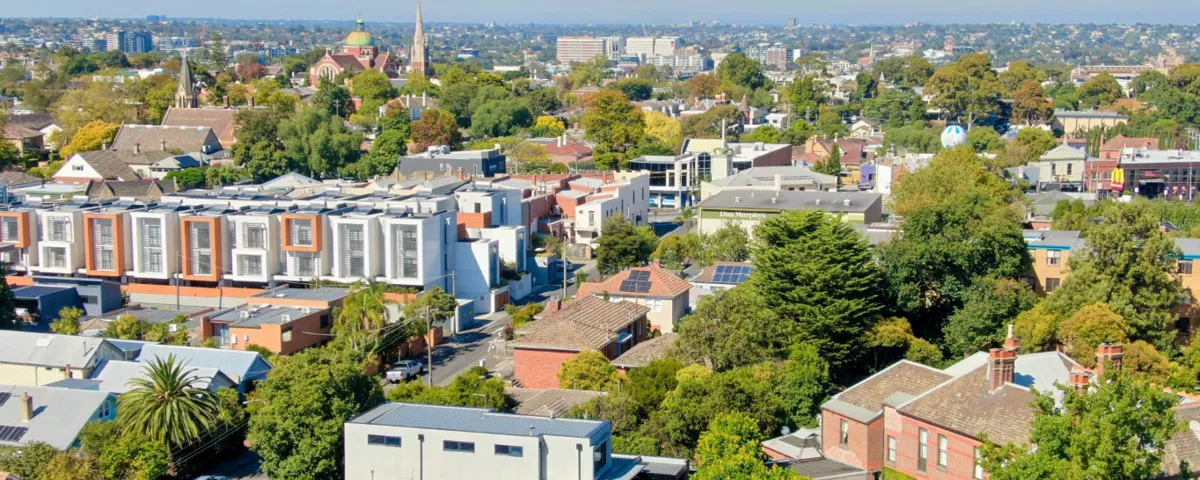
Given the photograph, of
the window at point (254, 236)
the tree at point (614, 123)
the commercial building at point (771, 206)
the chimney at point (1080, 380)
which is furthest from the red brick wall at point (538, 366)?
the tree at point (614, 123)

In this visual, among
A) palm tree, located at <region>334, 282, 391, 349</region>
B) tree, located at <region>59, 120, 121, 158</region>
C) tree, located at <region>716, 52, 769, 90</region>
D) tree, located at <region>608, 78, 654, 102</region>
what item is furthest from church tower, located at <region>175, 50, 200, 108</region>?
palm tree, located at <region>334, 282, 391, 349</region>

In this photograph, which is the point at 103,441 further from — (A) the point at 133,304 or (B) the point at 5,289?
(A) the point at 133,304

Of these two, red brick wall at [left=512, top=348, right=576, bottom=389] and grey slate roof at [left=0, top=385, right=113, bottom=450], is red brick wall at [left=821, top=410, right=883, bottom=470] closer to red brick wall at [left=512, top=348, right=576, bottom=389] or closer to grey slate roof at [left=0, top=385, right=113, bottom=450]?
red brick wall at [left=512, top=348, right=576, bottom=389]

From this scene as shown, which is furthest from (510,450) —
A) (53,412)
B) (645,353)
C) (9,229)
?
(9,229)

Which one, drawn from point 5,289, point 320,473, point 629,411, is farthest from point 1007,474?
point 5,289

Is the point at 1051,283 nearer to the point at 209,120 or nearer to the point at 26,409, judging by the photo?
the point at 26,409
